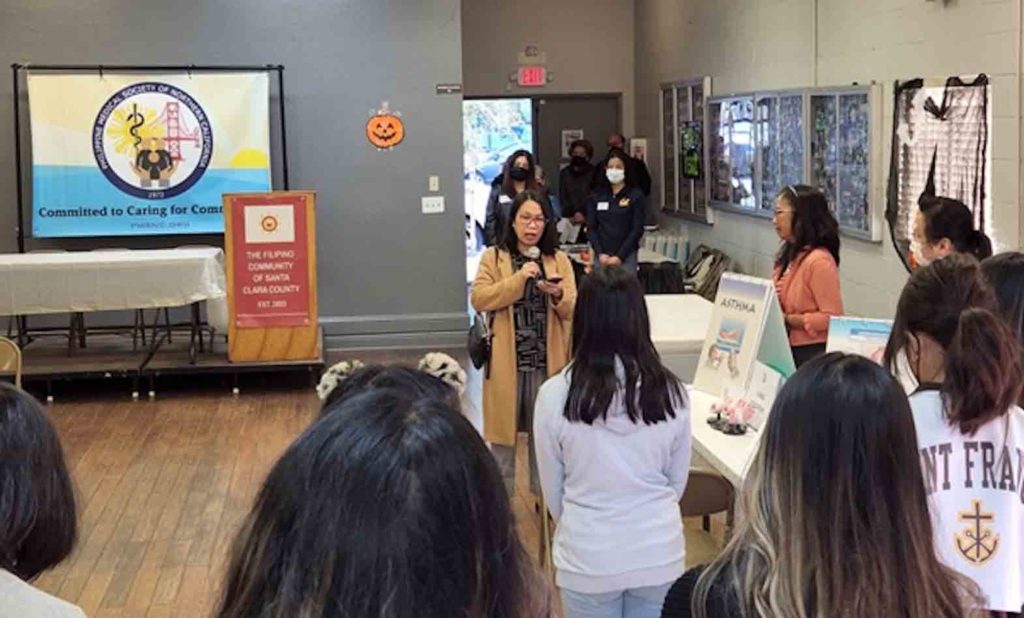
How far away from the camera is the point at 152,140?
9.58 meters

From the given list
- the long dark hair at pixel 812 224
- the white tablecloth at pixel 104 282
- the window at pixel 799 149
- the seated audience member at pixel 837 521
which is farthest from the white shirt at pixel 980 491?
the white tablecloth at pixel 104 282

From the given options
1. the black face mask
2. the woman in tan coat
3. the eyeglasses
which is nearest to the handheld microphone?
the woman in tan coat

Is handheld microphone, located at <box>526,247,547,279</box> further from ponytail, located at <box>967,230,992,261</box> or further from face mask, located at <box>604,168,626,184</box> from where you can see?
face mask, located at <box>604,168,626,184</box>

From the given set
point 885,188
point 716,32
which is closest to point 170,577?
point 885,188

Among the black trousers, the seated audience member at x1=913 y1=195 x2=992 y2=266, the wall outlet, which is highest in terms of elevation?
the wall outlet

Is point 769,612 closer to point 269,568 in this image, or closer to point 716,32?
point 269,568

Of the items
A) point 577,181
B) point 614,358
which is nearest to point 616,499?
point 614,358

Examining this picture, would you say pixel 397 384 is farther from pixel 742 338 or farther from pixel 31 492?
pixel 742 338

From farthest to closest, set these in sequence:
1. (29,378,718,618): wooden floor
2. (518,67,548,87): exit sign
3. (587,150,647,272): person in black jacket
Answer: (518,67,548,87): exit sign, (587,150,647,272): person in black jacket, (29,378,718,618): wooden floor

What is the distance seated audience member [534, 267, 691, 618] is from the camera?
2.89 metres

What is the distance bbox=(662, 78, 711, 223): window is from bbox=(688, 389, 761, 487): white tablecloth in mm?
7090

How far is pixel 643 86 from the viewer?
12.9m

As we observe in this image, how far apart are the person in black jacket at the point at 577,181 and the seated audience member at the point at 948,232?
782 centimetres

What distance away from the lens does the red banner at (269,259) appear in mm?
8102
